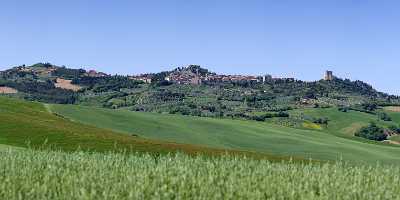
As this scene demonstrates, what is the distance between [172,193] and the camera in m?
→ 11.1

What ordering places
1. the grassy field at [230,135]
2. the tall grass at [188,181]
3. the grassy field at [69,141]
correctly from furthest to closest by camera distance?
the grassy field at [230,135] → the grassy field at [69,141] → the tall grass at [188,181]

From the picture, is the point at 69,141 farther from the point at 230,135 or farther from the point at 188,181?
the point at 230,135

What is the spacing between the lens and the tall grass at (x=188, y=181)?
1127cm

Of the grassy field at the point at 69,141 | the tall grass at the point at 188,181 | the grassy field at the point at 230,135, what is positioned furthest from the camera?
the grassy field at the point at 230,135

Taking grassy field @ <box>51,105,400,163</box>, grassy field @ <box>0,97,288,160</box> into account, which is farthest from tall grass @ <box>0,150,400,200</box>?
grassy field @ <box>51,105,400,163</box>

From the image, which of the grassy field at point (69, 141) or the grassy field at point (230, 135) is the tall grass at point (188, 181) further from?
the grassy field at point (230, 135)

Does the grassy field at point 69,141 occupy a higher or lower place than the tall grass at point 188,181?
lower

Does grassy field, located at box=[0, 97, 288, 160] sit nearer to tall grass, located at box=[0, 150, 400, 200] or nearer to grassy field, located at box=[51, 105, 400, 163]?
tall grass, located at box=[0, 150, 400, 200]

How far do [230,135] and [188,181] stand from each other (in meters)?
75.5

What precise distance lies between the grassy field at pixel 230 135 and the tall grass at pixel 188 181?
5706 centimetres

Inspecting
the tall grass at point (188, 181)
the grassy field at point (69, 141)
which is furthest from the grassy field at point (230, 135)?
the tall grass at point (188, 181)

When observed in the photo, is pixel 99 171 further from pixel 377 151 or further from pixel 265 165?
pixel 377 151

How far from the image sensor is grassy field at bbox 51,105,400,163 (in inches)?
3014

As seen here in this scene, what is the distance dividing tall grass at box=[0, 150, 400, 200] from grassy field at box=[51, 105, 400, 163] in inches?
2247
